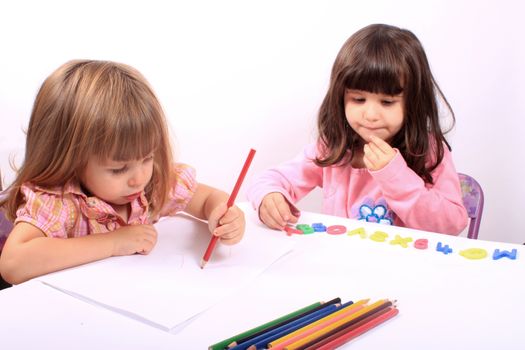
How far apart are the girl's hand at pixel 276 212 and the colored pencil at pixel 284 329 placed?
13.7 inches

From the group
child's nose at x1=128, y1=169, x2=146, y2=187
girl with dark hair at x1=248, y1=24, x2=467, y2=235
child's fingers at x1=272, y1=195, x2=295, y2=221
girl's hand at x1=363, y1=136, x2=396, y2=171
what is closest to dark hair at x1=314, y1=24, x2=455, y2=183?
girl with dark hair at x1=248, y1=24, x2=467, y2=235

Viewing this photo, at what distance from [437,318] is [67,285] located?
46cm

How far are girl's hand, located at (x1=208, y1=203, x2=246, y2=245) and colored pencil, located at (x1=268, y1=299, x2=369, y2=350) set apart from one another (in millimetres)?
266

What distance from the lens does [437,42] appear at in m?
1.70

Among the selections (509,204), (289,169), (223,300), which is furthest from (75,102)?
(509,204)

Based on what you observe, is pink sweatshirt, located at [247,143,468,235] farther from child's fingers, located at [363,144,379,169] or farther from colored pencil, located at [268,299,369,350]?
colored pencil, located at [268,299,369,350]

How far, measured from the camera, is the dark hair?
1.18m

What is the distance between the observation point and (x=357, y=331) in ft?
2.10

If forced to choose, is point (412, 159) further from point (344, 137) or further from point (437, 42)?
point (437, 42)

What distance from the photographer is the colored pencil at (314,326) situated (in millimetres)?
605

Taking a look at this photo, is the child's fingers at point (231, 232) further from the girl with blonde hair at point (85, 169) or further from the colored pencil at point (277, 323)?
the colored pencil at point (277, 323)

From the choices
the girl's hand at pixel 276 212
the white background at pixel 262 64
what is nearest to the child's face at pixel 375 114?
the girl's hand at pixel 276 212

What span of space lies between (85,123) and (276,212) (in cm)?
35

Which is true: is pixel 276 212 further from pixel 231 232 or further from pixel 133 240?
pixel 133 240
